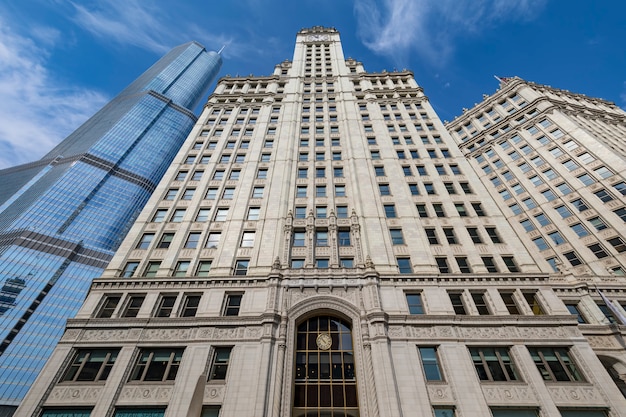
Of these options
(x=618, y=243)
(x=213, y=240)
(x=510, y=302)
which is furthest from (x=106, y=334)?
(x=618, y=243)

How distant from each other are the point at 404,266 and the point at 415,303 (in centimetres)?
378

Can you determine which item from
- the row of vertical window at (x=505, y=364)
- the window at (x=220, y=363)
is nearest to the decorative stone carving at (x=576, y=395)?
the row of vertical window at (x=505, y=364)

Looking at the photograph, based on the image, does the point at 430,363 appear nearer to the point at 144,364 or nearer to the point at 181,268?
the point at 144,364

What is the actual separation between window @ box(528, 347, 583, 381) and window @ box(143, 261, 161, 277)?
103 feet

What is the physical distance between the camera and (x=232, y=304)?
2458cm

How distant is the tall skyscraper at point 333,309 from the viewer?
19.2m

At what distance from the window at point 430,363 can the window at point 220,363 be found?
14.0m

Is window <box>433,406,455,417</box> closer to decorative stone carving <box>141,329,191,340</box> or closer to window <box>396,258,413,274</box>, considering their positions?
window <box>396,258,413,274</box>

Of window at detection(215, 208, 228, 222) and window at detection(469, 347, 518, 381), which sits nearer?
window at detection(469, 347, 518, 381)

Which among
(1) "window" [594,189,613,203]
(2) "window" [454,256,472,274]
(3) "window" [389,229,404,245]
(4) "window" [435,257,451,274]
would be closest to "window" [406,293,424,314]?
(4) "window" [435,257,451,274]

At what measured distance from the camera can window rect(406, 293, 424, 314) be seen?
933 inches

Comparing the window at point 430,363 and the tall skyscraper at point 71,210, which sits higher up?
the tall skyscraper at point 71,210

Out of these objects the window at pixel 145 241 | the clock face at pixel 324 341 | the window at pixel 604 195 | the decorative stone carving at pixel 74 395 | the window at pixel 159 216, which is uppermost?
the window at pixel 604 195

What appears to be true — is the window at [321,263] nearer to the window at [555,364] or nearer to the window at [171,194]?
the window at [555,364]
